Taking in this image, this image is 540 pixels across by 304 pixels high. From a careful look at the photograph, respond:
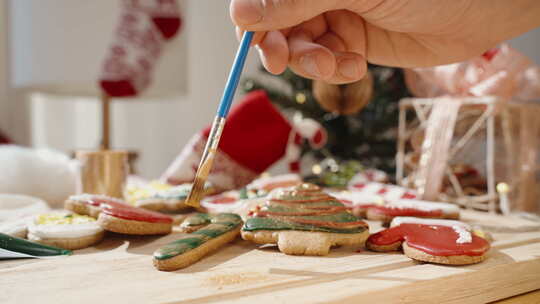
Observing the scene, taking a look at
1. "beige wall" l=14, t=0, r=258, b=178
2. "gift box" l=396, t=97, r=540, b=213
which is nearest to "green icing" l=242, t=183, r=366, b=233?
"gift box" l=396, t=97, r=540, b=213

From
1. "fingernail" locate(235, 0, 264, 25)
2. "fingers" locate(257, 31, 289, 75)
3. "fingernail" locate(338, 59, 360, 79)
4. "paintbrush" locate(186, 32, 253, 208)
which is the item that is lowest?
"paintbrush" locate(186, 32, 253, 208)

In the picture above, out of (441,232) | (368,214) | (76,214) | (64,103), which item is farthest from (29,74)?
(441,232)

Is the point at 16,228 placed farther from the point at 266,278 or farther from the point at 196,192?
the point at 266,278

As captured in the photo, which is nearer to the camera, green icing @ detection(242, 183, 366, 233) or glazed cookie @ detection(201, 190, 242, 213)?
green icing @ detection(242, 183, 366, 233)

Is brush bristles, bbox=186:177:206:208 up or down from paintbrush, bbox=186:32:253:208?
down

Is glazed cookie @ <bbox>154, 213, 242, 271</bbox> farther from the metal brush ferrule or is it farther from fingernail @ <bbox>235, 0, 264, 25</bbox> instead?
fingernail @ <bbox>235, 0, 264, 25</bbox>

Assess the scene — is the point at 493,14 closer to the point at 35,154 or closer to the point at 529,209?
the point at 529,209
